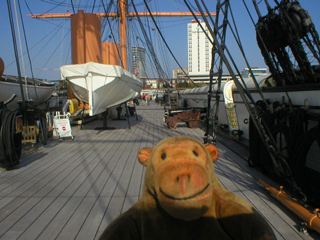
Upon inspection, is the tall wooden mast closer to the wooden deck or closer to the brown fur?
the wooden deck

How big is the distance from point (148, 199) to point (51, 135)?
25.7 feet

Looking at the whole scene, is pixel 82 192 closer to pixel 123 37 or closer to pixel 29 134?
pixel 29 134

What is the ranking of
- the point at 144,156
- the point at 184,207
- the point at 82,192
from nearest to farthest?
the point at 184,207, the point at 144,156, the point at 82,192

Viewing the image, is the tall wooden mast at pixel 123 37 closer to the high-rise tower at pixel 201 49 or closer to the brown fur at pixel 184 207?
the high-rise tower at pixel 201 49

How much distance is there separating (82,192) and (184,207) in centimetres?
302

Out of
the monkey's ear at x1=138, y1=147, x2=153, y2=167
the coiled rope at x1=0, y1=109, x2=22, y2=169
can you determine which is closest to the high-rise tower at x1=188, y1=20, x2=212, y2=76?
the coiled rope at x1=0, y1=109, x2=22, y2=169

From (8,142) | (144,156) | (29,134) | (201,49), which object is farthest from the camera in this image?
(201,49)

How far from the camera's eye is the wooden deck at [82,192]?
2949 millimetres

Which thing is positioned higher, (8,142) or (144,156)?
(144,156)

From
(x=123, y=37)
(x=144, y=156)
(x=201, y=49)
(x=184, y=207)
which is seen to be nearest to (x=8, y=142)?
(x=144, y=156)

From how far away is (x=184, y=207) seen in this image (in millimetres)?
1310

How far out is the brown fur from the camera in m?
1.33

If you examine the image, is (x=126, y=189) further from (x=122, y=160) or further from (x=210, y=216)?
(x=210, y=216)

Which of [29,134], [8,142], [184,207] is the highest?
[184,207]
